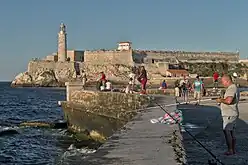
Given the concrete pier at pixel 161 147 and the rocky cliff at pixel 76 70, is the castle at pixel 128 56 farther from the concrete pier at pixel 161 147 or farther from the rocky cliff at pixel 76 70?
the concrete pier at pixel 161 147

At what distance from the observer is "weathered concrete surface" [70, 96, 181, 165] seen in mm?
4852

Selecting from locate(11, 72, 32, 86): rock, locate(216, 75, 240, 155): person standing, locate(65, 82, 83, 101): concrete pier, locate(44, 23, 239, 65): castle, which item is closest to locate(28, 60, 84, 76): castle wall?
locate(44, 23, 239, 65): castle

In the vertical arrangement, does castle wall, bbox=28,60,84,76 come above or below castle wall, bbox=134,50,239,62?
below

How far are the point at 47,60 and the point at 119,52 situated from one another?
19035mm

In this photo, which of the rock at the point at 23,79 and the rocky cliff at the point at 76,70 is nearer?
the rocky cliff at the point at 76,70

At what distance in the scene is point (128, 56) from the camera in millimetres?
102250

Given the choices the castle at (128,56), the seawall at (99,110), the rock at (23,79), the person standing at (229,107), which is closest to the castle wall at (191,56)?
the castle at (128,56)

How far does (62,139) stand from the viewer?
58.2ft

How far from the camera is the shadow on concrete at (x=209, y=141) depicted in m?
6.58

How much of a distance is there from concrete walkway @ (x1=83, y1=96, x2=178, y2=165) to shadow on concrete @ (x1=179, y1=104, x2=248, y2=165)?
0.49 m

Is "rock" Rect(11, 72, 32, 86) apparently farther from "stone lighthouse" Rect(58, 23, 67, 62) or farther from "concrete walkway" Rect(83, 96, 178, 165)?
"concrete walkway" Rect(83, 96, 178, 165)

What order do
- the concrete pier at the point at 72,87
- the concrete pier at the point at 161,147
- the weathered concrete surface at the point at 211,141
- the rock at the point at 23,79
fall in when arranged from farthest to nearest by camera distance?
the rock at the point at 23,79 < the concrete pier at the point at 72,87 < the weathered concrete surface at the point at 211,141 < the concrete pier at the point at 161,147

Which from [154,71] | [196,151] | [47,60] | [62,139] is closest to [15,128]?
[62,139]

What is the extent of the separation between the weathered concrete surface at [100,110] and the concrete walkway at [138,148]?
19.0ft
